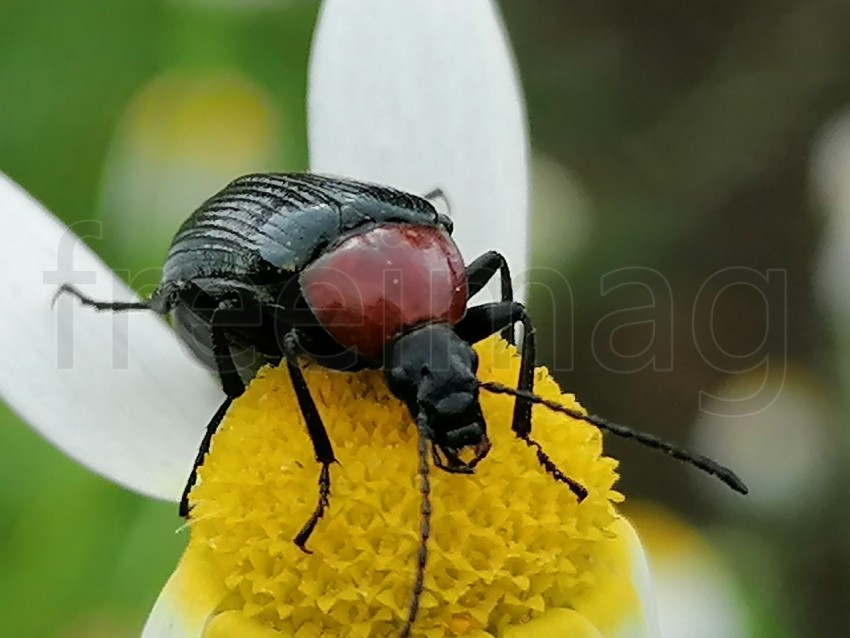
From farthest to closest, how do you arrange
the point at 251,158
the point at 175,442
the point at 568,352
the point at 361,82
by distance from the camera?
the point at 568,352 → the point at 251,158 → the point at 361,82 → the point at 175,442

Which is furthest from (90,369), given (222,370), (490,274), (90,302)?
(490,274)

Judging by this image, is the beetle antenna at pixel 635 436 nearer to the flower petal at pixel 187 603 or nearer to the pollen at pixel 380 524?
the pollen at pixel 380 524

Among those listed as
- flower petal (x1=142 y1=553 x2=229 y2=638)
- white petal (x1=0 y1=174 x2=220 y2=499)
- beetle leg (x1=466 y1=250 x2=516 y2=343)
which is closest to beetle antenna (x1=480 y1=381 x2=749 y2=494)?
beetle leg (x1=466 y1=250 x2=516 y2=343)

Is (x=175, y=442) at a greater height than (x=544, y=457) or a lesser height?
lesser

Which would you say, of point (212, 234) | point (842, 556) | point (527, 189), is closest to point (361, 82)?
point (527, 189)

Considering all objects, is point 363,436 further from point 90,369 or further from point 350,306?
point 90,369

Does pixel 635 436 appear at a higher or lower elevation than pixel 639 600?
higher

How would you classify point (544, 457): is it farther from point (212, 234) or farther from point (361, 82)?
point (361, 82)
